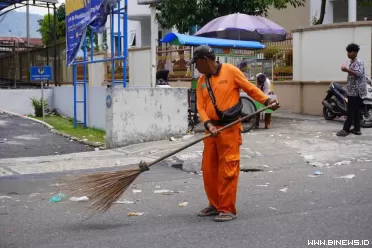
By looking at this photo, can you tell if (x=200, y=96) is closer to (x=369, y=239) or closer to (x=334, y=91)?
(x=369, y=239)

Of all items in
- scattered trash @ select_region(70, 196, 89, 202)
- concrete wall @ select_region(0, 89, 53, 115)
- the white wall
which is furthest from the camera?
concrete wall @ select_region(0, 89, 53, 115)

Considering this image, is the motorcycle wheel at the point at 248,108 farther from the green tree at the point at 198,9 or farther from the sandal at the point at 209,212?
the sandal at the point at 209,212

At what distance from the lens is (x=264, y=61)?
13797 mm

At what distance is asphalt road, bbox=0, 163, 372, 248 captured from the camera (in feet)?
15.7

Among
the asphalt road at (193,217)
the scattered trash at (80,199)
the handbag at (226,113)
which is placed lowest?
the asphalt road at (193,217)

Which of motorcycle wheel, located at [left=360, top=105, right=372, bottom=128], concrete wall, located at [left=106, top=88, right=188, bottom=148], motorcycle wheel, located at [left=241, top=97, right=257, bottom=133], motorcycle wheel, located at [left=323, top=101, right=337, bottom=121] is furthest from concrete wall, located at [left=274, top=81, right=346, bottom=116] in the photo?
concrete wall, located at [left=106, top=88, right=188, bottom=148]

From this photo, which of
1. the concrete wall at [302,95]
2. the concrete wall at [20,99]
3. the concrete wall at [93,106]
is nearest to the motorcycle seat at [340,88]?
the concrete wall at [302,95]

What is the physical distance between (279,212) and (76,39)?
29.7 ft

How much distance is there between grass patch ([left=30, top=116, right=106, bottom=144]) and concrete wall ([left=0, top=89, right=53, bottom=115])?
3.30 m

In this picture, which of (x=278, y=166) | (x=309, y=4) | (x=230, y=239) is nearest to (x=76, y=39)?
(x=278, y=166)

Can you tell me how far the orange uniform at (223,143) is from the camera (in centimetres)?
538

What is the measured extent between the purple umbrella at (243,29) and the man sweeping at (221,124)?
26.9ft

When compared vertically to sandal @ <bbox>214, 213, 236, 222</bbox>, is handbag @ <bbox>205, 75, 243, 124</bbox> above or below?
above

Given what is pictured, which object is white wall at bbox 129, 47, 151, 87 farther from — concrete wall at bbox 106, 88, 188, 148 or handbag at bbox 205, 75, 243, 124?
handbag at bbox 205, 75, 243, 124
